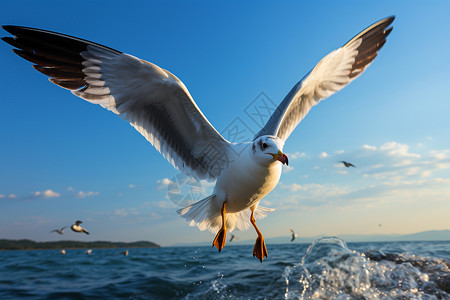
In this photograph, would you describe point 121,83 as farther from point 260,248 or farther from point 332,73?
point 332,73

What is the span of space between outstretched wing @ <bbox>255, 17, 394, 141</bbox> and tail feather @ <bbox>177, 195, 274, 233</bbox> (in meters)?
1.65

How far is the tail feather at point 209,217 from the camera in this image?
4.54 metres

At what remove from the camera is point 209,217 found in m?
4.71

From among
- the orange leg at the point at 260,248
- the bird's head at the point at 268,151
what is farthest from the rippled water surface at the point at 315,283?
the bird's head at the point at 268,151

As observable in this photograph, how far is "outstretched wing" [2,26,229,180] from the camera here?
4180 mm

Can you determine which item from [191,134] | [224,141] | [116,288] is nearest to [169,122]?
[191,134]

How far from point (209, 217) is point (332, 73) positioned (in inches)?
147

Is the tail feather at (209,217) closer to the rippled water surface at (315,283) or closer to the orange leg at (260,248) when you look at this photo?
the orange leg at (260,248)

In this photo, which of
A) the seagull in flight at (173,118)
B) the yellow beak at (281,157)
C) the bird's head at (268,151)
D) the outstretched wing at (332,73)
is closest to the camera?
the yellow beak at (281,157)

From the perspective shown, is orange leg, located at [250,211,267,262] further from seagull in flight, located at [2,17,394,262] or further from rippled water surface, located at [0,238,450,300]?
rippled water surface, located at [0,238,450,300]

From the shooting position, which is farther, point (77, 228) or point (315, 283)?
point (77, 228)

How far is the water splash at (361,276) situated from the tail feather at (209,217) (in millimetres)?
1871

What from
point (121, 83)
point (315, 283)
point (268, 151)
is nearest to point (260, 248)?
point (268, 151)

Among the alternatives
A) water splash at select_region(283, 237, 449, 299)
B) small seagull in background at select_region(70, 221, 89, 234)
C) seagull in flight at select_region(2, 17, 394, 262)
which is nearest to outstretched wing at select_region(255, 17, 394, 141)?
seagull in flight at select_region(2, 17, 394, 262)
